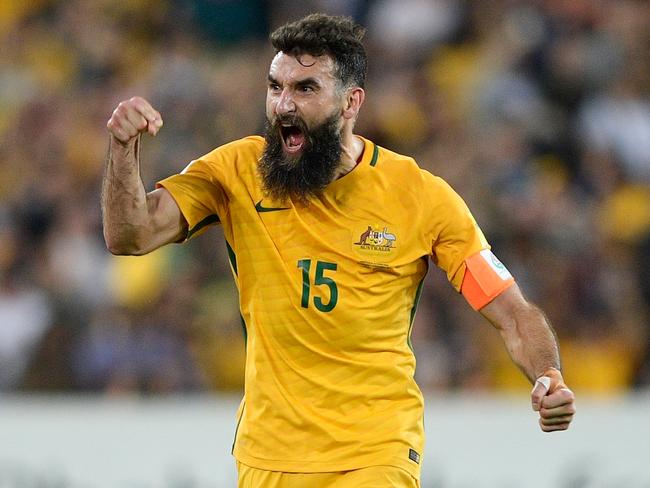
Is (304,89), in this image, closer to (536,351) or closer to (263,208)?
(263,208)

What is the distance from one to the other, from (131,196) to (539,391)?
151cm

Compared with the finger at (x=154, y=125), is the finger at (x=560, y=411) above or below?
below

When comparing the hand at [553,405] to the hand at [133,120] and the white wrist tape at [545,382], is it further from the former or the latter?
the hand at [133,120]

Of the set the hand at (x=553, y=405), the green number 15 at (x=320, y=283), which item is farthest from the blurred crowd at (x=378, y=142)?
the hand at (x=553, y=405)

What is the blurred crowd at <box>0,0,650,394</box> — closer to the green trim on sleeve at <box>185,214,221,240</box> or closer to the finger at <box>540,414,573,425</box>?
the green trim on sleeve at <box>185,214,221,240</box>

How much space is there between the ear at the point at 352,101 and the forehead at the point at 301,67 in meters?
0.13

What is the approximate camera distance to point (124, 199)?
4785 mm

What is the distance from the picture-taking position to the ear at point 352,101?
5.20 m

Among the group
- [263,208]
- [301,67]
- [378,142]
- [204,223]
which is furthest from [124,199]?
[378,142]

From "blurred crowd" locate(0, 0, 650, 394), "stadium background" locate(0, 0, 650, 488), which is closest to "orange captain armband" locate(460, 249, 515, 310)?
"stadium background" locate(0, 0, 650, 488)

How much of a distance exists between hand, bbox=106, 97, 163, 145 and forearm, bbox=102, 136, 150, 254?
44 mm

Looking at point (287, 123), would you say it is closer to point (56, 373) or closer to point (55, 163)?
point (56, 373)

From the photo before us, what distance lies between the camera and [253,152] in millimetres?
5234

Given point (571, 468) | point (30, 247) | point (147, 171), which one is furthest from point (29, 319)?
point (571, 468)
